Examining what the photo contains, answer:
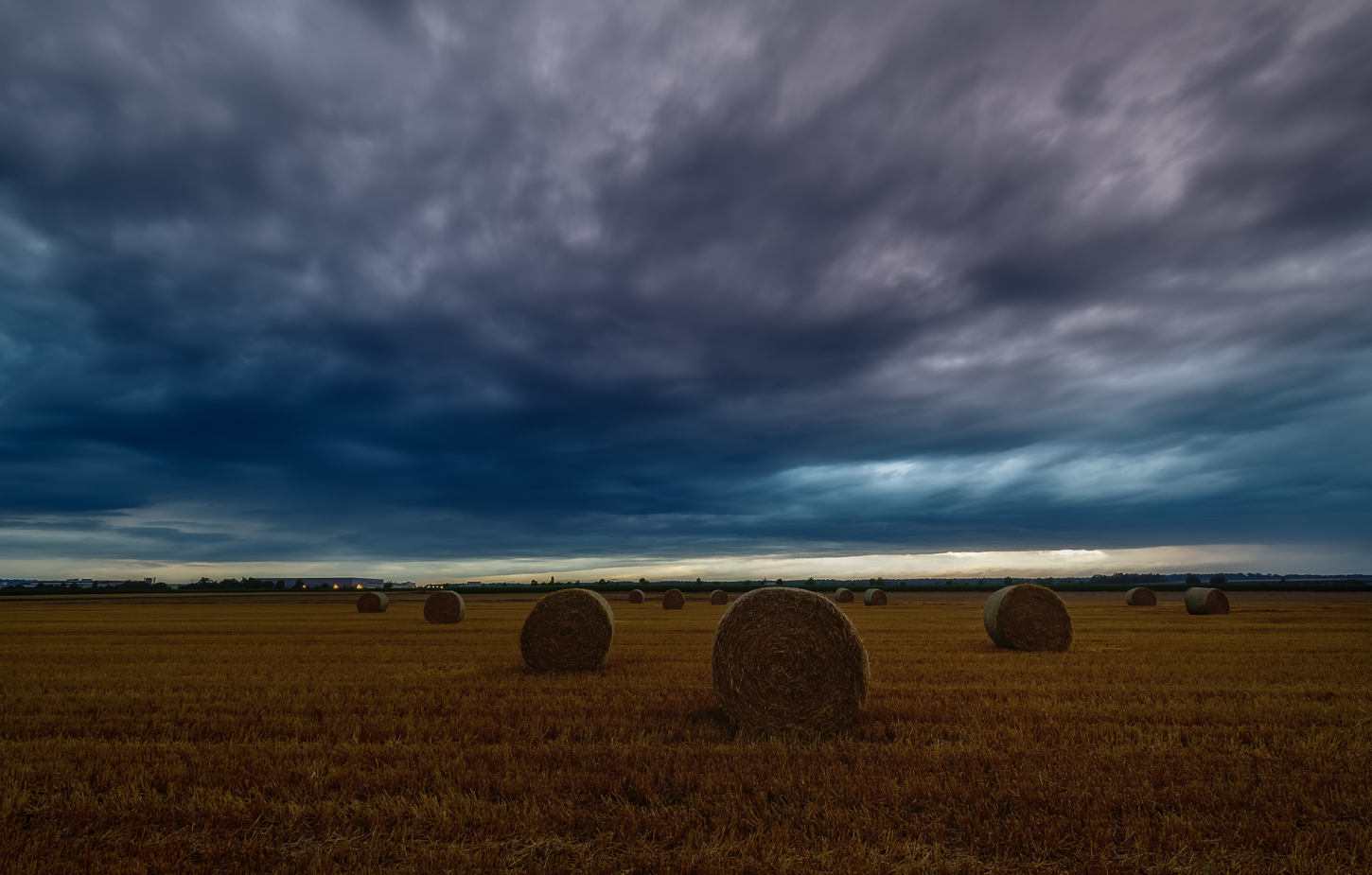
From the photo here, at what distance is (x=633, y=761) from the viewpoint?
6254mm

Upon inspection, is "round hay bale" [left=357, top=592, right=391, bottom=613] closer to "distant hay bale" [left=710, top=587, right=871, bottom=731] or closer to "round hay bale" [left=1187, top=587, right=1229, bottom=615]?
"distant hay bale" [left=710, top=587, right=871, bottom=731]

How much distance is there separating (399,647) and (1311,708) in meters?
17.2

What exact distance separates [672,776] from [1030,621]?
531 inches

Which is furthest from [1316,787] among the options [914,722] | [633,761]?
[633,761]

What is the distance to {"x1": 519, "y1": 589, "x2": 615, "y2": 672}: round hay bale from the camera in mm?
13234

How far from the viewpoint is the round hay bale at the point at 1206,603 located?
96.9ft

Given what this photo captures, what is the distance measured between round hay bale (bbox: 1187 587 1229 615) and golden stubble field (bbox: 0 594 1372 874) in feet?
72.9

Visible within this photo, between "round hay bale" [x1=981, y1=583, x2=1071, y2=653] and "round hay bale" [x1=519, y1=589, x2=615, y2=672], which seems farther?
"round hay bale" [x1=981, y1=583, x2=1071, y2=653]

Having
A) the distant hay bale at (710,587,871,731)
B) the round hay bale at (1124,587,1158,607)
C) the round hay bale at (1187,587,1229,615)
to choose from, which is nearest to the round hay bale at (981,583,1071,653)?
the distant hay bale at (710,587,871,731)

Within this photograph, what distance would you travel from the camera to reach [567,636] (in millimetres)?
13469

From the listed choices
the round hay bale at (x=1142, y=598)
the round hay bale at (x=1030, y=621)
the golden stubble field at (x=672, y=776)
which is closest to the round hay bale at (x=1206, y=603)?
the round hay bale at (x=1142, y=598)

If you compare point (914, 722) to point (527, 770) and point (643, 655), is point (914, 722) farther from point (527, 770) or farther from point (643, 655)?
point (643, 655)

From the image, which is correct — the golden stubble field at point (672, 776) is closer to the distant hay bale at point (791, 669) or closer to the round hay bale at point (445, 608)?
the distant hay bale at point (791, 669)

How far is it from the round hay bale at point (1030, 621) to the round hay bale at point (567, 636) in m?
9.59
